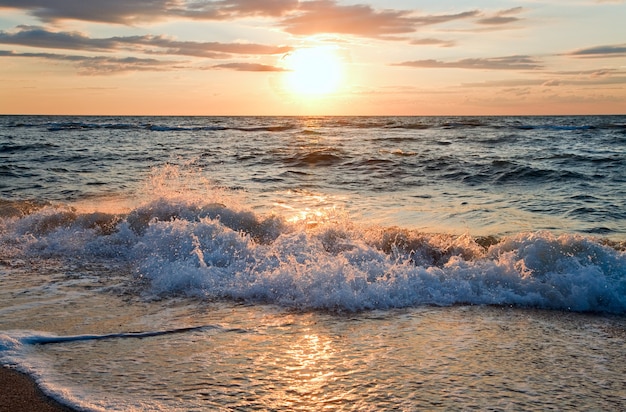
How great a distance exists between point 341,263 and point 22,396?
3957mm

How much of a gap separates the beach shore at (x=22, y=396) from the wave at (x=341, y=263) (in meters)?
2.47

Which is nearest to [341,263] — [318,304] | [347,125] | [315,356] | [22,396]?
[318,304]

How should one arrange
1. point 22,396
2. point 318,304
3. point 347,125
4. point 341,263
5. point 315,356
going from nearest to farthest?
point 22,396, point 315,356, point 318,304, point 341,263, point 347,125

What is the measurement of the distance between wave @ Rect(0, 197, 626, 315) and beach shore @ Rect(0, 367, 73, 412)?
2.47 meters

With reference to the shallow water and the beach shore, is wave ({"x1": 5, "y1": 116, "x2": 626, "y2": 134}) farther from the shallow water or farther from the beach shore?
the beach shore

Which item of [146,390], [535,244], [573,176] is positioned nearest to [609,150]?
[573,176]

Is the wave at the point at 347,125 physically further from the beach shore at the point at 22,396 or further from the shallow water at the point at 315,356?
the beach shore at the point at 22,396

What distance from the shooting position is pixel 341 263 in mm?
7102

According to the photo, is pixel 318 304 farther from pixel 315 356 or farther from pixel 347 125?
pixel 347 125

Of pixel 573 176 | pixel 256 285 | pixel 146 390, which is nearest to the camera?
pixel 146 390

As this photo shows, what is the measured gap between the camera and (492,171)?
60.7 feet

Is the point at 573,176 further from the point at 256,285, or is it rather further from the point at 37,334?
the point at 37,334

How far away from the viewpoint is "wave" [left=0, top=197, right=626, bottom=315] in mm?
6473

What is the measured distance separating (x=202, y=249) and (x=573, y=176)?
12897 millimetres
